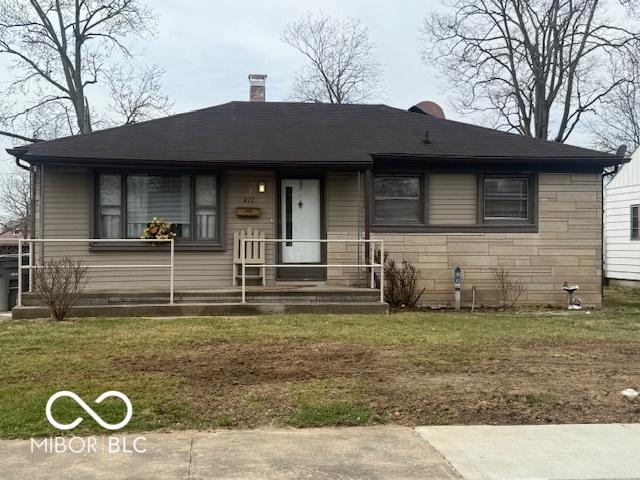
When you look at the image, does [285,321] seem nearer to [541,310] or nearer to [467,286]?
[467,286]

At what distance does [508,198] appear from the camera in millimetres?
12211

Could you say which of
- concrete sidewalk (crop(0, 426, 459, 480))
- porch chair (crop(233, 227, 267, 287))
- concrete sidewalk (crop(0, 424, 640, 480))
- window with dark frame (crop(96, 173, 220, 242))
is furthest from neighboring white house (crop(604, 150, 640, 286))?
concrete sidewalk (crop(0, 426, 459, 480))

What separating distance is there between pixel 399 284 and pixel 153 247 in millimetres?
4783

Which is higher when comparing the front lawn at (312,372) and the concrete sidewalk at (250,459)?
the front lawn at (312,372)

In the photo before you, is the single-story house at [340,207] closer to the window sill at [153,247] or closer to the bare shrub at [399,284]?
the window sill at [153,247]

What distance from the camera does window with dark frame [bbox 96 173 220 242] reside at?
11492 millimetres

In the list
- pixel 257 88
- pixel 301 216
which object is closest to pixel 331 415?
pixel 301 216

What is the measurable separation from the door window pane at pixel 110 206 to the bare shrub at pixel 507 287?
7503 millimetres

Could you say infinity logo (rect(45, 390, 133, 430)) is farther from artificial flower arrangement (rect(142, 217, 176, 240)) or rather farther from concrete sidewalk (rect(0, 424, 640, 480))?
artificial flower arrangement (rect(142, 217, 176, 240))

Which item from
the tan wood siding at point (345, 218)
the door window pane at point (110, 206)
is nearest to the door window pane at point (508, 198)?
the tan wood siding at point (345, 218)

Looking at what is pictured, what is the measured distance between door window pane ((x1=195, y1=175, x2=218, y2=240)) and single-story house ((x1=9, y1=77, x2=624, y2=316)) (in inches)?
0.8

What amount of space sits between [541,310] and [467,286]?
1.47 m

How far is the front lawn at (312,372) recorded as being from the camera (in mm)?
4914

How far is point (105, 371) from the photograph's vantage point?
5996mm
